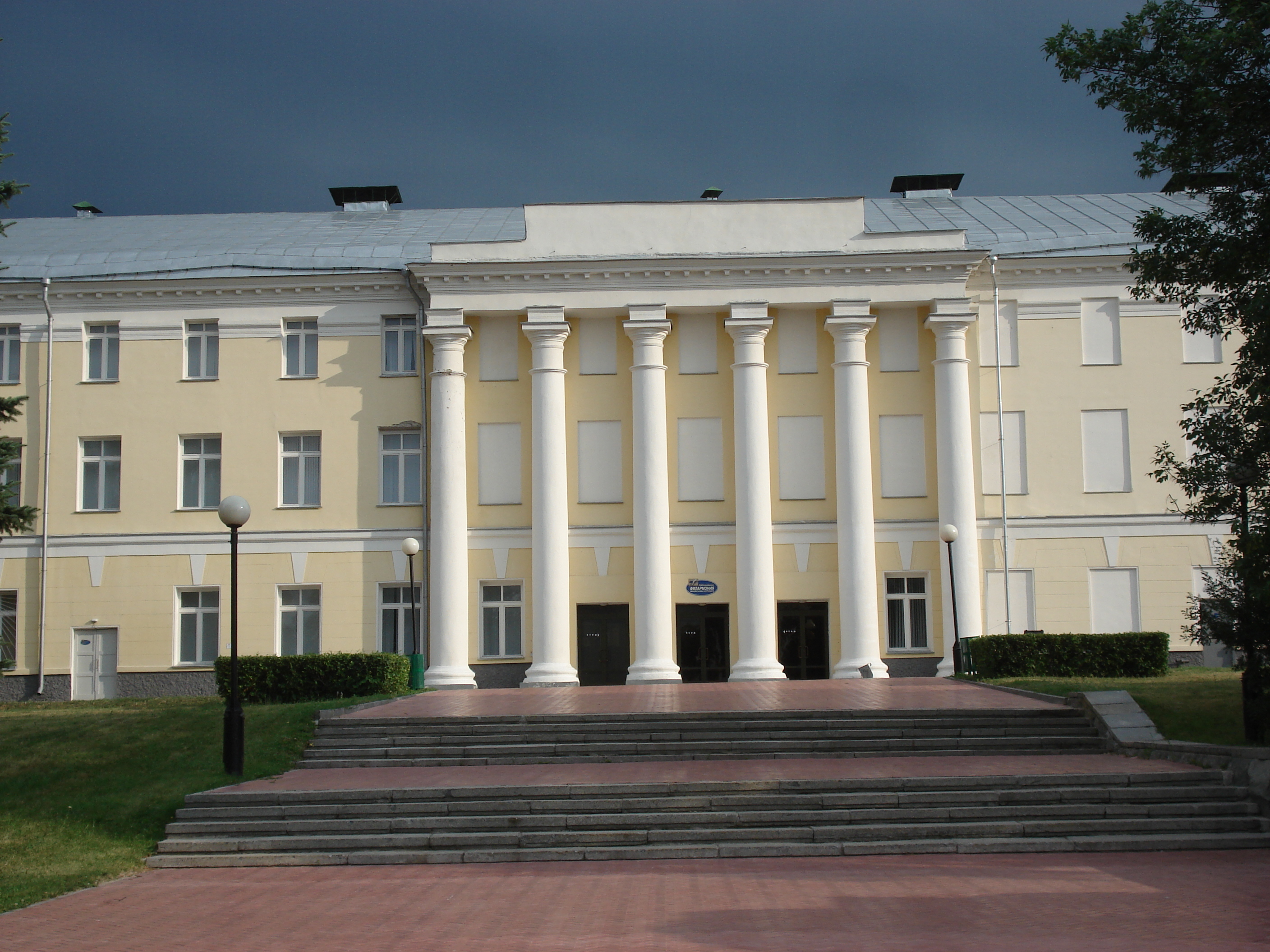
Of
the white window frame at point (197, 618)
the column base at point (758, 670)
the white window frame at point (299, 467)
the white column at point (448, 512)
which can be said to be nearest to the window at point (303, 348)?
Answer: the white window frame at point (299, 467)

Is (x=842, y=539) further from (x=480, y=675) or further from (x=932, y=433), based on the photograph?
(x=480, y=675)

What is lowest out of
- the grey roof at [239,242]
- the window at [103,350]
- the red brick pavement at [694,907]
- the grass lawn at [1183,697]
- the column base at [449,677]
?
the red brick pavement at [694,907]

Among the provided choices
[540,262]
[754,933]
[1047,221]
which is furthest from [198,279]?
[754,933]

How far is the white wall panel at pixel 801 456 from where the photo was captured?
31.8m

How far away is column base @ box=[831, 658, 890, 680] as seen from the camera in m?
29.9

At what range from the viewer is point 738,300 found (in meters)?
31.4

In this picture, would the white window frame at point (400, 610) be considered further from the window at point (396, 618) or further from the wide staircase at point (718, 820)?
the wide staircase at point (718, 820)

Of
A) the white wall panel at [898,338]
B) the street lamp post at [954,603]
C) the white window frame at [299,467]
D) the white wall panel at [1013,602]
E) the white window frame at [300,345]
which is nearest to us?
the street lamp post at [954,603]

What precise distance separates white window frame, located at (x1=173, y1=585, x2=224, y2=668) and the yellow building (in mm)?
98

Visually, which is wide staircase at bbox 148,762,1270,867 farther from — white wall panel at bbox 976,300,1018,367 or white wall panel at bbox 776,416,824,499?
white wall panel at bbox 976,300,1018,367

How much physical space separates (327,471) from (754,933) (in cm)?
2483

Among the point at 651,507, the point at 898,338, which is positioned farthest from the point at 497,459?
the point at 898,338

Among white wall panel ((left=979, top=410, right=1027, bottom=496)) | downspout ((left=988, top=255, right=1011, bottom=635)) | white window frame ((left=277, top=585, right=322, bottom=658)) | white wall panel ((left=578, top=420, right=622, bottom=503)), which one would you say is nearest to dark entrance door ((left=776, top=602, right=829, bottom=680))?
downspout ((left=988, top=255, right=1011, bottom=635))

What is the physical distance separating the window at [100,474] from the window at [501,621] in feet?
34.2
